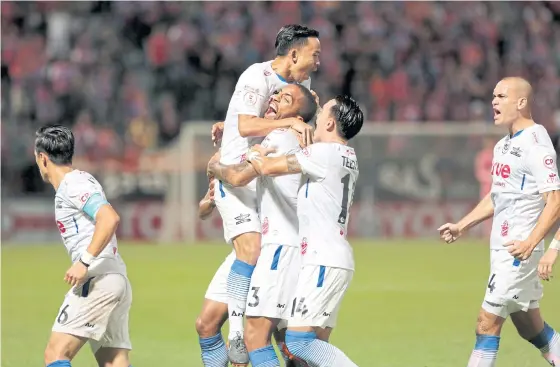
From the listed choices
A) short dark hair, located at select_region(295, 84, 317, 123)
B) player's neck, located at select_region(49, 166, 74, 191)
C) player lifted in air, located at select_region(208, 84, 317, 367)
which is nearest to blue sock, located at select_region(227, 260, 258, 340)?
player lifted in air, located at select_region(208, 84, 317, 367)

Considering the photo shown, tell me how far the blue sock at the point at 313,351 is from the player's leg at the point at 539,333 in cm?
158

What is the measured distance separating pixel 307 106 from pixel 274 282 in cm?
124

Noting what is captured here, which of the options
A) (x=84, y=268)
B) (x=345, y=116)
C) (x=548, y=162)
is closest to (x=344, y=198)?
(x=345, y=116)

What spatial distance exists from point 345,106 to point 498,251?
61.6 inches

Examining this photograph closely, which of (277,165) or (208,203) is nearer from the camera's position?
(277,165)

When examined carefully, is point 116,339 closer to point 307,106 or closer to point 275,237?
point 275,237

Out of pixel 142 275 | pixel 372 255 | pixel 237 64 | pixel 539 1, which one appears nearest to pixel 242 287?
pixel 142 275

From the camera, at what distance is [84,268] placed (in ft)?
23.3

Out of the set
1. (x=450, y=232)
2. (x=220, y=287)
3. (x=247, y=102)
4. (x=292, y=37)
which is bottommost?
(x=220, y=287)

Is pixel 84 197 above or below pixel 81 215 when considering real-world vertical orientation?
above

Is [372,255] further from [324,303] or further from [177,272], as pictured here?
[324,303]

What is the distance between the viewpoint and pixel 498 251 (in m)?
7.87

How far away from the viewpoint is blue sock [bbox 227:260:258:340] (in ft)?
26.0

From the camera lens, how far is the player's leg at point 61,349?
7242mm
